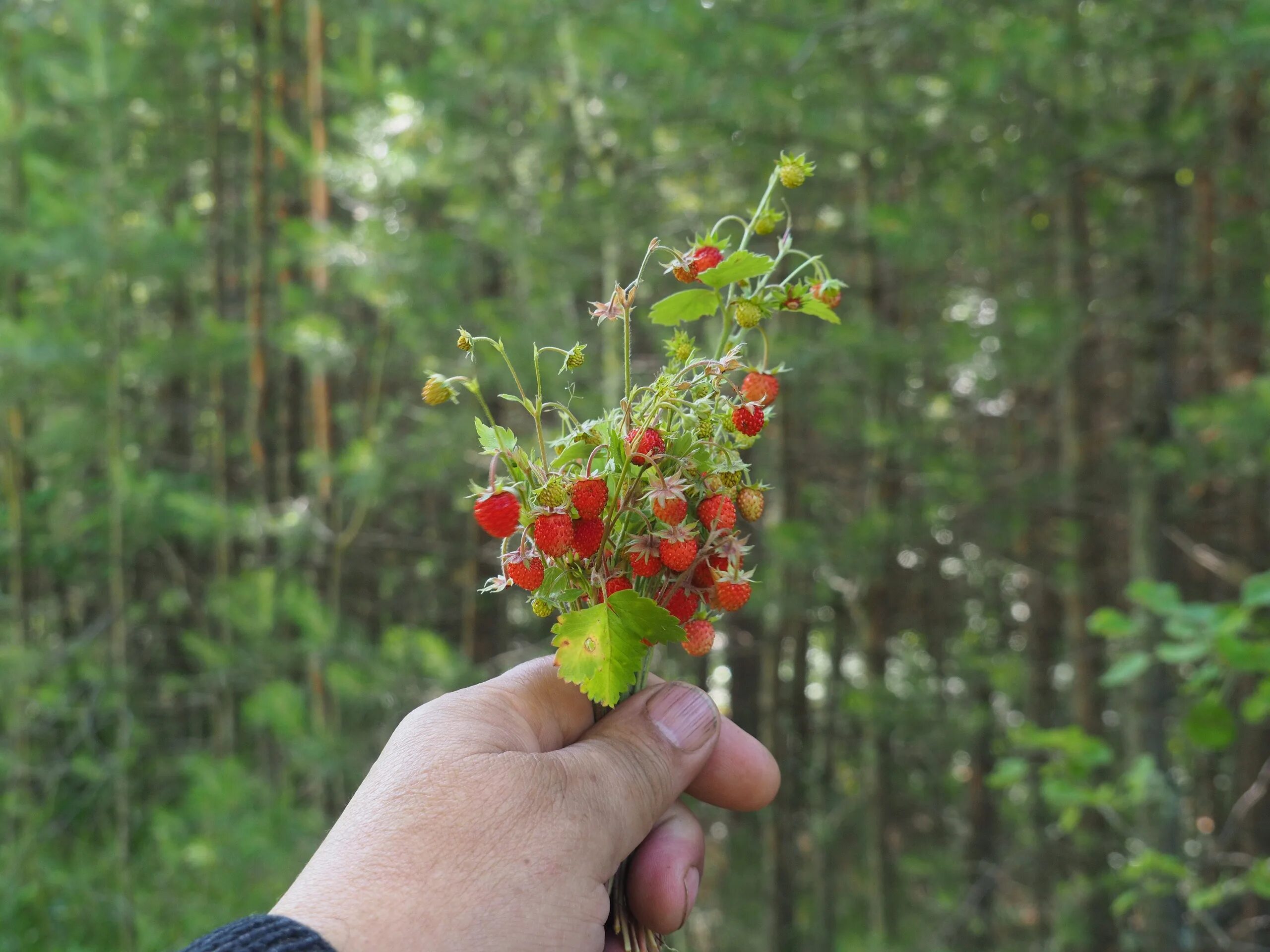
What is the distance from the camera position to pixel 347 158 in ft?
14.9

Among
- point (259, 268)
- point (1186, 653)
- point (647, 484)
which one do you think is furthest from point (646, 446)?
point (259, 268)

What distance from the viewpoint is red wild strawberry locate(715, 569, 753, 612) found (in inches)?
51.8

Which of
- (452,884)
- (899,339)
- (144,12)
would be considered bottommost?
(452,884)

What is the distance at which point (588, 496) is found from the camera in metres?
1.24

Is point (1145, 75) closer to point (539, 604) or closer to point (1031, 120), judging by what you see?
point (1031, 120)

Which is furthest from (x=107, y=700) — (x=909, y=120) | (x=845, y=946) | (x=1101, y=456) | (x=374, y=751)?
(x=1101, y=456)

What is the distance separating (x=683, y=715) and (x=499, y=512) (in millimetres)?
484

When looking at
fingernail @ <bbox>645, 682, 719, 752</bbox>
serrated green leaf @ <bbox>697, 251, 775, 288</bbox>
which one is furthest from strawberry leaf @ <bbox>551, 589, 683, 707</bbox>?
serrated green leaf @ <bbox>697, 251, 775, 288</bbox>

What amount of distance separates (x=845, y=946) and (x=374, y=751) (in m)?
3.25

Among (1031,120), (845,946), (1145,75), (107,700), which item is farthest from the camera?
(107,700)

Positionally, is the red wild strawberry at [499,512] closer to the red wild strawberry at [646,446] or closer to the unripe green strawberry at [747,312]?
the red wild strawberry at [646,446]

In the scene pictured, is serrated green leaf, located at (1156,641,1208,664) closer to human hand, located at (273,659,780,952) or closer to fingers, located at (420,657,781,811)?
fingers, located at (420,657,781,811)

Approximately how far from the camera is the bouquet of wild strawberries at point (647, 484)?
1226 millimetres

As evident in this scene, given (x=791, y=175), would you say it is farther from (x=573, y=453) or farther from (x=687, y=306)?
(x=573, y=453)
